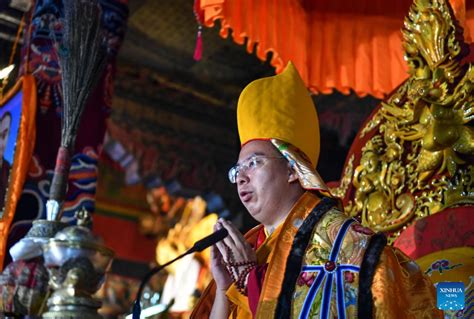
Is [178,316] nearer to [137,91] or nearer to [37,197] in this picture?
[137,91]

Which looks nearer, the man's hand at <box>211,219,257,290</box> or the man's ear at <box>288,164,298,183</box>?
the man's hand at <box>211,219,257,290</box>

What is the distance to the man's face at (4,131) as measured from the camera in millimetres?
3096

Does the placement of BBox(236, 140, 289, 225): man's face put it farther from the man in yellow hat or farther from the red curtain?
the red curtain

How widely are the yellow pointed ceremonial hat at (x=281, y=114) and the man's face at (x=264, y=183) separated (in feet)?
0.18

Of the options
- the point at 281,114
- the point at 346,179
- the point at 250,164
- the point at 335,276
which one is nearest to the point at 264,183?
the point at 250,164

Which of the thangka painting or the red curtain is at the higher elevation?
the red curtain

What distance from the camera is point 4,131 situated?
314 cm

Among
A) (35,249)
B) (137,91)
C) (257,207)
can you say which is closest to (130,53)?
(137,91)

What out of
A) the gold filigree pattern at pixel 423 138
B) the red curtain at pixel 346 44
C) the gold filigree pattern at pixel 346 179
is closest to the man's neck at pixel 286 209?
the gold filigree pattern at pixel 423 138

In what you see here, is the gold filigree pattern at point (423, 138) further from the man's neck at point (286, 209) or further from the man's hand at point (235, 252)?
the man's hand at point (235, 252)

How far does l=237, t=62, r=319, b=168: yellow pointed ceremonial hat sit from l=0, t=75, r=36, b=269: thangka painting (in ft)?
4.61

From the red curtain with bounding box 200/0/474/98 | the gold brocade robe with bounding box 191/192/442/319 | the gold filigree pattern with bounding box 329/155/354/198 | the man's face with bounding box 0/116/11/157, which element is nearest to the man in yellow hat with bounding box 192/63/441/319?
the gold brocade robe with bounding box 191/192/442/319

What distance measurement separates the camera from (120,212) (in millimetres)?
7008

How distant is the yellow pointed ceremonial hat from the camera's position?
1.76 m
